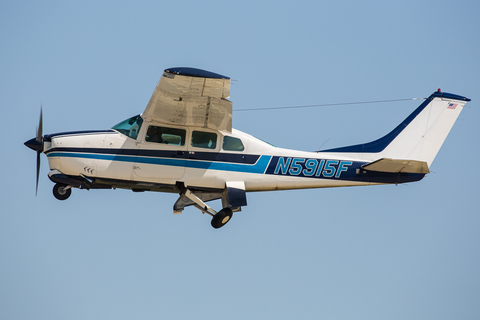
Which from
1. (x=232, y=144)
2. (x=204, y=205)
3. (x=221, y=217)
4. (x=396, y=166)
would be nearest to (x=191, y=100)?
(x=232, y=144)

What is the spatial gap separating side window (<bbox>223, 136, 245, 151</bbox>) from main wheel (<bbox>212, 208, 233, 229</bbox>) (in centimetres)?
164

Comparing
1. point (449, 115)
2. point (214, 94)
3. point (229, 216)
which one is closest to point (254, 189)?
point (229, 216)

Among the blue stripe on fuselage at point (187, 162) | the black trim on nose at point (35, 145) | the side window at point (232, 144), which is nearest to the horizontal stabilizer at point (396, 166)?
the blue stripe on fuselage at point (187, 162)

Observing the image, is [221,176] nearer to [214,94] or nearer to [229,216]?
[229,216]

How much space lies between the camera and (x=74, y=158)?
49.5 ft

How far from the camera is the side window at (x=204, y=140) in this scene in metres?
15.3

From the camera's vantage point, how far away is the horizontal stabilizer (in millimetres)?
15703

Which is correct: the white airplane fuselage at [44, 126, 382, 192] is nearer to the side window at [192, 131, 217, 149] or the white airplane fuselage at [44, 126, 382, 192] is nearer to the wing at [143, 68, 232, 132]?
the side window at [192, 131, 217, 149]

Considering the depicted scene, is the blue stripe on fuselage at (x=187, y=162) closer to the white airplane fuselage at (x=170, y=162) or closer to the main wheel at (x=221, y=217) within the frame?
the white airplane fuselage at (x=170, y=162)

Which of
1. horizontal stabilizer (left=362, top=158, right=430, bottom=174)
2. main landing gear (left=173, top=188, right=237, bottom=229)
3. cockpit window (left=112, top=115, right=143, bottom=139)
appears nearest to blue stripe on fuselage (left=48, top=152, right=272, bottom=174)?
cockpit window (left=112, top=115, right=143, bottom=139)

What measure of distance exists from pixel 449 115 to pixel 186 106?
7.80 meters

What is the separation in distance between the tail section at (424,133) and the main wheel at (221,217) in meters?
4.22

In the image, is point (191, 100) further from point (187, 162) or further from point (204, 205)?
point (204, 205)

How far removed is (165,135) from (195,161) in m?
1.03
